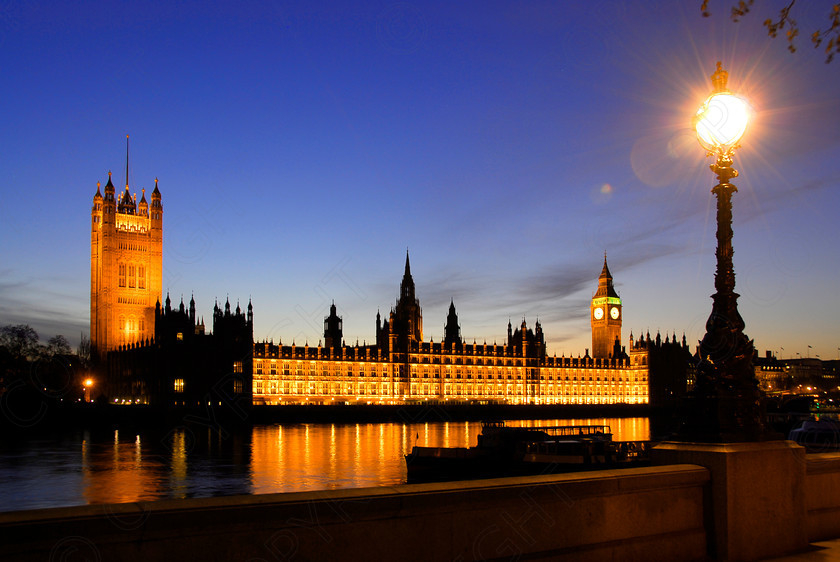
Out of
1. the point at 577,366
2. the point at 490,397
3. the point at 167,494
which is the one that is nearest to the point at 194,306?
the point at 490,397

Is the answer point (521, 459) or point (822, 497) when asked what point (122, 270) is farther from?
point (822, 497)

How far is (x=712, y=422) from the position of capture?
8.51 m

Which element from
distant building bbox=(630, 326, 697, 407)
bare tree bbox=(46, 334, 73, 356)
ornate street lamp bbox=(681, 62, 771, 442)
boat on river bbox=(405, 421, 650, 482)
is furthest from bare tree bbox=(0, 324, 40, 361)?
distant building bbox=(630, 326, 697, 407)

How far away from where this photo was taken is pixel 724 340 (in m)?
8.58

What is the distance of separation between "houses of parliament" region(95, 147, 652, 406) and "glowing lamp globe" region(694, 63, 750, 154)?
99844 mm

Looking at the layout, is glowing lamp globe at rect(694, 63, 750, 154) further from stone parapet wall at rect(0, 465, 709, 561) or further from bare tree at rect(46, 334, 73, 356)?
bare tree at rect(46, 334, 73, 356)

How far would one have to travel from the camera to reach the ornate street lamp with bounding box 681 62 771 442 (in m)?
8.41

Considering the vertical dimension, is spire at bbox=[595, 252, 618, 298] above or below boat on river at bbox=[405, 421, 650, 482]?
above

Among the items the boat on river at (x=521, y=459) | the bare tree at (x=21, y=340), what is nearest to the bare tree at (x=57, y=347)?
the bare tree at (x=21, y=340)

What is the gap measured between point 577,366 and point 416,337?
3301 cm

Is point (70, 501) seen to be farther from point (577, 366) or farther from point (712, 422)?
point (577, 366)

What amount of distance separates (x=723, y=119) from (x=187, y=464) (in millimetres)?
46636

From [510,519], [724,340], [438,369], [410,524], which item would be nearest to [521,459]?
[724,340]

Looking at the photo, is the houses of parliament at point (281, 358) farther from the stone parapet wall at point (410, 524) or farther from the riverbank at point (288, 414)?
the stone parapet wall at point (410, 524)
